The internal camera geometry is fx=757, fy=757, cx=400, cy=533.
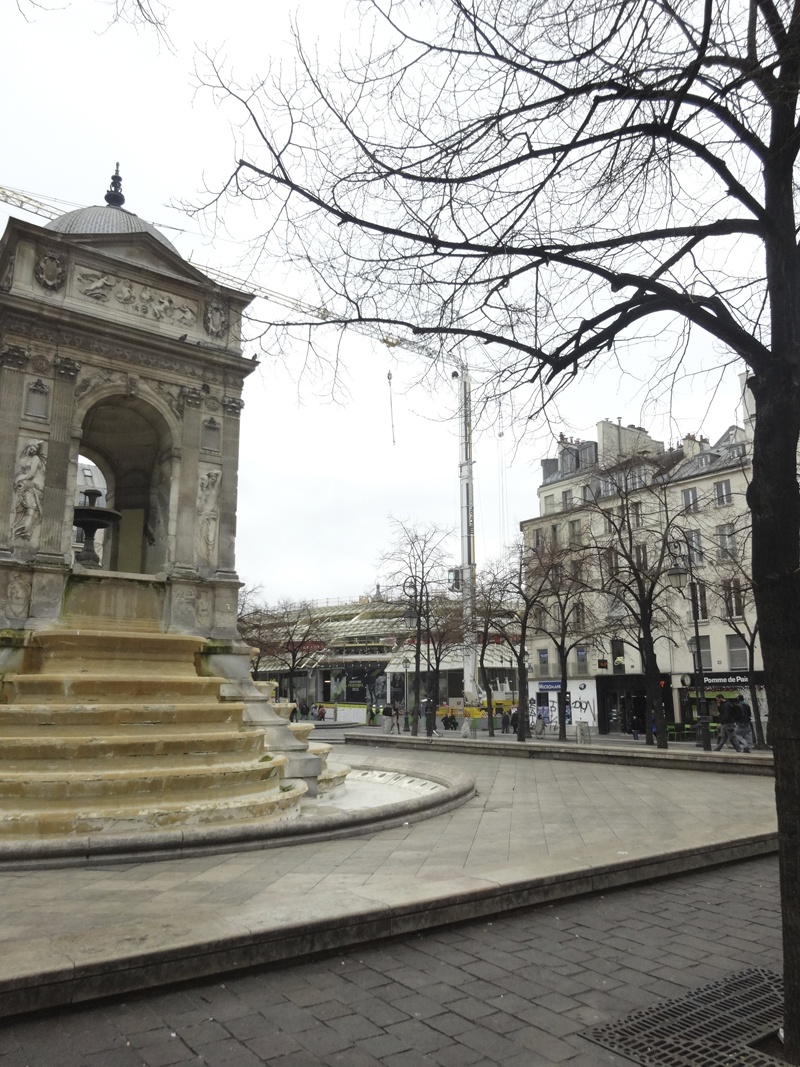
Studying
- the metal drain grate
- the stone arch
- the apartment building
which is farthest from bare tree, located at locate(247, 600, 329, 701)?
the metal drain grate

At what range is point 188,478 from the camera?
48.0 ft

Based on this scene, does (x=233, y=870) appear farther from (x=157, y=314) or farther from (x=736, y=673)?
(x=736, y=673)

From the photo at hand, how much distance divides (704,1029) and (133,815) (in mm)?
6455

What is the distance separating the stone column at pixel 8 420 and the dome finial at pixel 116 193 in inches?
250

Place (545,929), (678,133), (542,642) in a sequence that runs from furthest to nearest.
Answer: (542,642), (545,929), (678,133)

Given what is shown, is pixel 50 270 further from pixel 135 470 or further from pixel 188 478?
pixel 135 470

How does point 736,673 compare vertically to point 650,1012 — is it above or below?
above

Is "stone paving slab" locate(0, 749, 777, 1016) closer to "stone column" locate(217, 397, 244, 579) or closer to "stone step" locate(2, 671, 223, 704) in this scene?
"stone step" locate(2, 671, 223, 704)

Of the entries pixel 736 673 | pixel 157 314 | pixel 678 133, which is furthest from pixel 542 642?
pixel 678 133

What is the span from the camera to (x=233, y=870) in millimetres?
7207

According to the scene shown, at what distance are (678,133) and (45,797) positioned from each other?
8738mm

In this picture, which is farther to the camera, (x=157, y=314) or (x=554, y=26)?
(x=157, y=314)

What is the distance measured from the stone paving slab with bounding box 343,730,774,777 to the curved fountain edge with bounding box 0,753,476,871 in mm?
8173

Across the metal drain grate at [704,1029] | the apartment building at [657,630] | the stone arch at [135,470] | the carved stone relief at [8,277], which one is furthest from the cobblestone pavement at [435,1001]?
the apartment building at [657,630]
